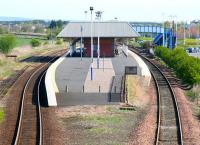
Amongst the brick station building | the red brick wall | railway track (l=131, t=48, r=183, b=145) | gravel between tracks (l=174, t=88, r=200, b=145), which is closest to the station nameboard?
railway track (l=131, t=48, r=183, b=145)

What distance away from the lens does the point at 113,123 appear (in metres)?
22.0

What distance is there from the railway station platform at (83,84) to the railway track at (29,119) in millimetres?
914

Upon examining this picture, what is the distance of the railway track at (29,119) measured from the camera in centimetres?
1889

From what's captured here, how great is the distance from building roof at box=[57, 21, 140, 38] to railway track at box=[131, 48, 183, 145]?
67.3 feet

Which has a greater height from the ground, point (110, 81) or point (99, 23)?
point (99, 23)

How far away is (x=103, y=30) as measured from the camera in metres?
58.4

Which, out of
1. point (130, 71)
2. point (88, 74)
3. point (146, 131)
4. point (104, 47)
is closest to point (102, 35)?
point (104, 47)

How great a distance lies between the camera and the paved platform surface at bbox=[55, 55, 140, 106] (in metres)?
27.7

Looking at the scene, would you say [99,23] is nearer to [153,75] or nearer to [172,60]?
[172,60]

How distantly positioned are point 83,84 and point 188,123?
11.9 meters

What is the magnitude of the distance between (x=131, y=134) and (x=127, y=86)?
1205 cm

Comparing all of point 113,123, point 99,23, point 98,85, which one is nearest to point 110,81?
point 98,85

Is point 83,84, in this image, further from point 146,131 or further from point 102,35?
point 102,35

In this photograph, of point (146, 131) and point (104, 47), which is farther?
point (104, 47)
